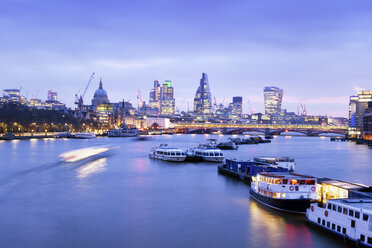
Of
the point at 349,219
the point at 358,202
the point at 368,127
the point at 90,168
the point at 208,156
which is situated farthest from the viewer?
the point at 368,127

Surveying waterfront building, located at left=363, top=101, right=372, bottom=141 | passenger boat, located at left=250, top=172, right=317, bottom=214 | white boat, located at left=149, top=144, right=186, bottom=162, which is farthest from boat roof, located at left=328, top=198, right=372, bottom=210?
waterfront building, located at left=363, top=101, right=372, bottom=141

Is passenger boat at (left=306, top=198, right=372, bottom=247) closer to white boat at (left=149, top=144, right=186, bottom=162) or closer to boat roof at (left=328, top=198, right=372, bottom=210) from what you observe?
boat roof at (left=328, top=198, right=372, bottom=210)

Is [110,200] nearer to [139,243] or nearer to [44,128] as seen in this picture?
[139,243]

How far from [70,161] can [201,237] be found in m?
39.9

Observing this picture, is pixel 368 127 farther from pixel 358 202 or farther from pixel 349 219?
pixel 349 219

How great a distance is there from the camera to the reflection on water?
45.6 metres

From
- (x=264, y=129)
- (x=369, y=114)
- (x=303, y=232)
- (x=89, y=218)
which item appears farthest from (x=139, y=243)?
(x=264, y=129)

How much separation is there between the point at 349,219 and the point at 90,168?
37204 mm

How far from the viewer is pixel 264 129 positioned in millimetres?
178625

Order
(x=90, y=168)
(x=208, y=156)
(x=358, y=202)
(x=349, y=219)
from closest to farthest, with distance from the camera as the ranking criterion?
1. (x=349, y=219)
2. (x=358, y=202)
3. (x=90, y=168)
4. (x=208, y=156)

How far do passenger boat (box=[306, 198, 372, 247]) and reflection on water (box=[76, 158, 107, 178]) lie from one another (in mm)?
28249

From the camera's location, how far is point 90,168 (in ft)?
167

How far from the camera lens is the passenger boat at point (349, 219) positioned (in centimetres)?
1856

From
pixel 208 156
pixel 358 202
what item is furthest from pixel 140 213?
pixel 208 156
